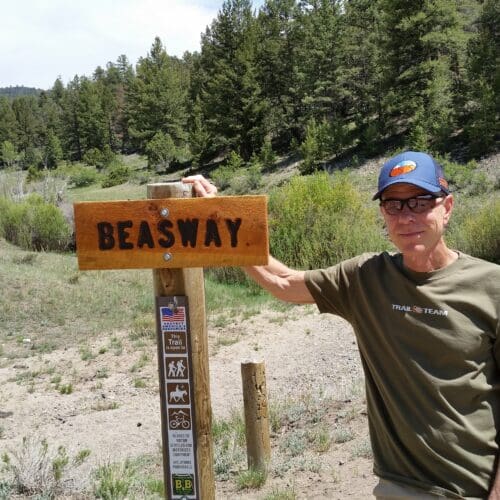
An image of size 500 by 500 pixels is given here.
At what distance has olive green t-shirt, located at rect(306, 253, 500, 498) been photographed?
1.75m

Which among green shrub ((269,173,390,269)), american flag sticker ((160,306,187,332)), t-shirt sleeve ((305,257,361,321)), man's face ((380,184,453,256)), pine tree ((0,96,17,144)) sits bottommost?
american flag sticker ((160,306,187,332))

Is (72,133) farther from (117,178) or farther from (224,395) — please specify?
(224,395)

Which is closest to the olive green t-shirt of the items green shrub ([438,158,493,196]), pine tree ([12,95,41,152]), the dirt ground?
the dirt ground

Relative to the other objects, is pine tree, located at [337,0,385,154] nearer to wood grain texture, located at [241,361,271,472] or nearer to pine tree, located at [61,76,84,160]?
wood grain texture, located at [241,361,271,472]

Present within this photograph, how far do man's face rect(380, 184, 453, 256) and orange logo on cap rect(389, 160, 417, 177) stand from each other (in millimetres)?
42

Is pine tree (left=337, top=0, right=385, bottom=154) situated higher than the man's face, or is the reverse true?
pine tree (left=337, top=0, right=385, bottom=154)

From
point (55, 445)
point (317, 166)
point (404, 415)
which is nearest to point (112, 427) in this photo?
point (55, 445)

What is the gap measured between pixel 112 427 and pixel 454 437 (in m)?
4.64

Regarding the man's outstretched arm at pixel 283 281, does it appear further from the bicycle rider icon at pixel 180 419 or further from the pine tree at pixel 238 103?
the pine tree at pixel 238 103

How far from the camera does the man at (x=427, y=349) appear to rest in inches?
69.2

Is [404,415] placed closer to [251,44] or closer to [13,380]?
[13,380]

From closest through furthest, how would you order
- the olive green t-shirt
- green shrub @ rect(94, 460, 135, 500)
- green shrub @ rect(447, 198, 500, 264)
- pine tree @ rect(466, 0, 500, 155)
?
the olive green t-shirt
green shrub @ rect(94, 460, 135, 500)
green shrub @ rect(447, 198, 500, 264)
pine tree @ rect(466, 0, 500, 155)

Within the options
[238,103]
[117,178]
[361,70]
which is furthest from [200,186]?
[117,178]

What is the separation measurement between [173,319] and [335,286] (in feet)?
2.14
